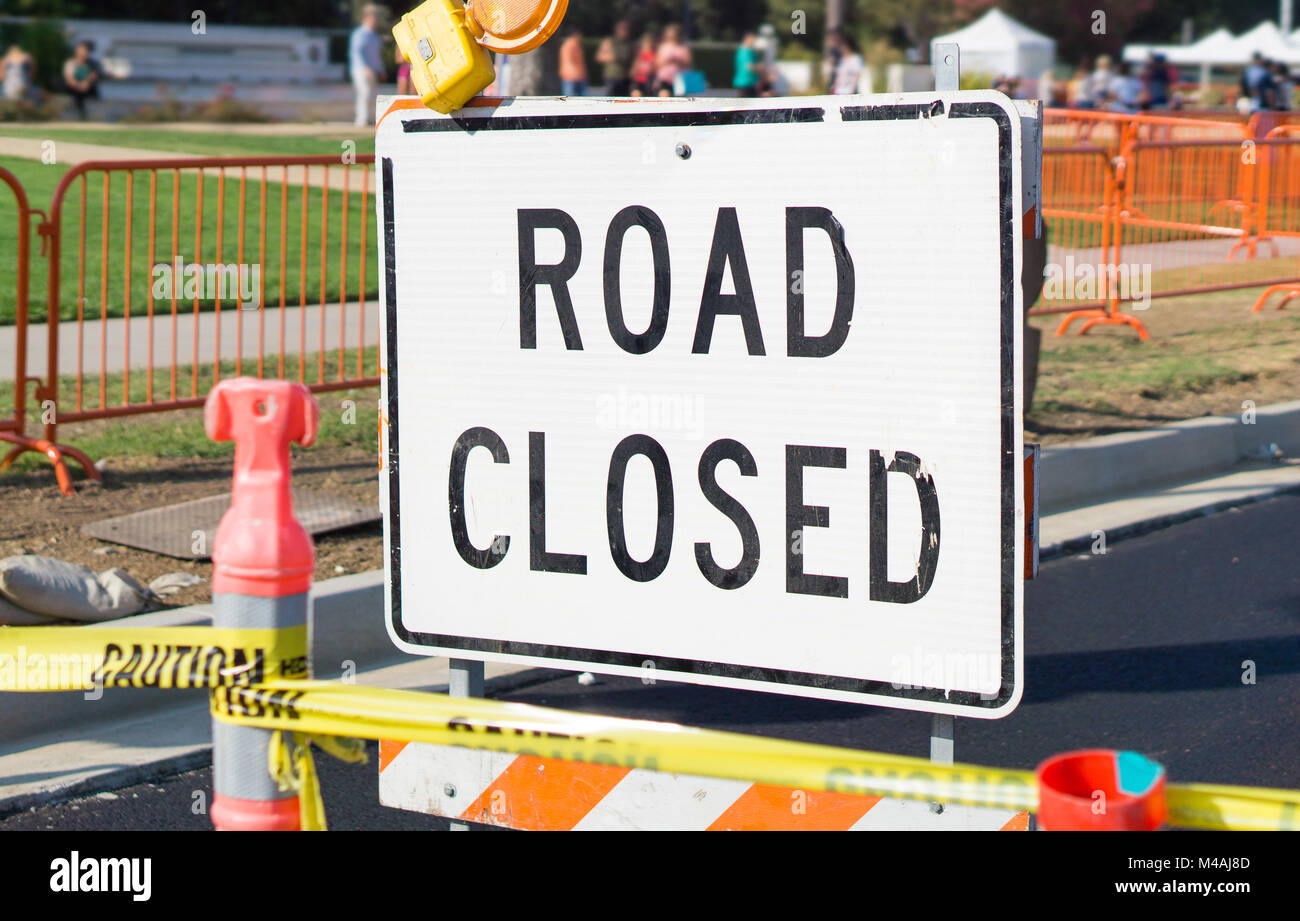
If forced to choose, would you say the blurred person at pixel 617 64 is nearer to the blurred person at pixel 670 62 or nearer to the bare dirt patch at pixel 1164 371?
the blurred person at pixel 670 62

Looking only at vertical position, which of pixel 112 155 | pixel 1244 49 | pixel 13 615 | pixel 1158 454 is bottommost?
pixel 13 615

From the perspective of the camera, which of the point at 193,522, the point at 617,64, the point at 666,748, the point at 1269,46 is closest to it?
the point at 666,748

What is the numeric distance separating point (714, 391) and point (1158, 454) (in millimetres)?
6348

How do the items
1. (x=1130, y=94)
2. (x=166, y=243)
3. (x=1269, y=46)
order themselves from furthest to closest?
1. (x=1269, y=46)
2. (x=1130, y=94)
3. (x=166, y=243)

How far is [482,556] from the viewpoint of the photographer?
2.73 m

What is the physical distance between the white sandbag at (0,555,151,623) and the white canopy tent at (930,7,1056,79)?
43061mm

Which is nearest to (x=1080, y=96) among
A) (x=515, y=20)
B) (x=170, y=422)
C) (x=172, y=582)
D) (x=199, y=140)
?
(x=199, y=140)

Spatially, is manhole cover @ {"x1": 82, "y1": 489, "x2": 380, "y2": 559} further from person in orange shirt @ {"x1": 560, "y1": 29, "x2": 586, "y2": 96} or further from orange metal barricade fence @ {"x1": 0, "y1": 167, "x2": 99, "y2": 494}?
person in orange shirt @ {"x1": 560, "y1": 29, "x2": 586, "y2": 96}

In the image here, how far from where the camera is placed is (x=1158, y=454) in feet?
27.4

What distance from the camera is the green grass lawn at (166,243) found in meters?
11.5

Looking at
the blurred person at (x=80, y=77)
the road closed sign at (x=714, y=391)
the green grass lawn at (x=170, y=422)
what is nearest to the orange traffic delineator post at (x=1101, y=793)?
the road closed sign at (x=714, y=391)

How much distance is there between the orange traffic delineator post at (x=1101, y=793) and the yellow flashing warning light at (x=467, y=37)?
1487 millimetres

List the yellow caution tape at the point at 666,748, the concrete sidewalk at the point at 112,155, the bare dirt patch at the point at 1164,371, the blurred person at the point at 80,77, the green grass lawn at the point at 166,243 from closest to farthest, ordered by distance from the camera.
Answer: the yellow caution tape at the point at 666,748 < the bare dirt patch at the point at 1164,371 < the green grass lawn at the point at 166,243 < the concrete sidewalk at the point at 112,155 < the blurred person at the point at 80,77

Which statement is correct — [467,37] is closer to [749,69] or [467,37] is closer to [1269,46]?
[749,69]
